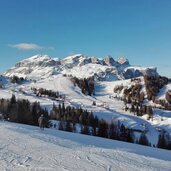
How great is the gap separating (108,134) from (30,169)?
98.4m

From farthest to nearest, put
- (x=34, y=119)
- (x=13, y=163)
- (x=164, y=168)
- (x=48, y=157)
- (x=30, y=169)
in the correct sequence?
(x=34, y=119), (x=164, y=168), (x=48, y=157), (x=13, y=163), (x=30, y=169)

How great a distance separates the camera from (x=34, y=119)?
114375 mm

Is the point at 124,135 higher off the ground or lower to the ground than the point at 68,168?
lower

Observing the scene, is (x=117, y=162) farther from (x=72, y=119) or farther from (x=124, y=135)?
(x=72, y=119)

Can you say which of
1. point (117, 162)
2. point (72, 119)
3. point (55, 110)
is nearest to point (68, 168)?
Result: point (117, 162)

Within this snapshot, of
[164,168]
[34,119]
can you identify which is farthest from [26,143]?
[34,119]

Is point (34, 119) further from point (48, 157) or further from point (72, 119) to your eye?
point (48, 157)

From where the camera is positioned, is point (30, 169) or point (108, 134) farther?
point (108, 134)

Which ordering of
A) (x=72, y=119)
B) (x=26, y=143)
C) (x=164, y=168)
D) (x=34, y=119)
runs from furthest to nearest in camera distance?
(x=72, y=119) → (x=34, y=119) → (x=26, y=143) → (x=164, y=168)

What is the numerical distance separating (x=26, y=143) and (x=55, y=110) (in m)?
147

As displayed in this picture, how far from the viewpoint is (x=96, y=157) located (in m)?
26.2

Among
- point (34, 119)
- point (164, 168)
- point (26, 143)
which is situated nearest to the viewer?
point (164, 168)

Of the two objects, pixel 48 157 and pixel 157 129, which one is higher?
pixel 48 157

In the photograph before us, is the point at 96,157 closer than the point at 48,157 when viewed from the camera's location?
No
